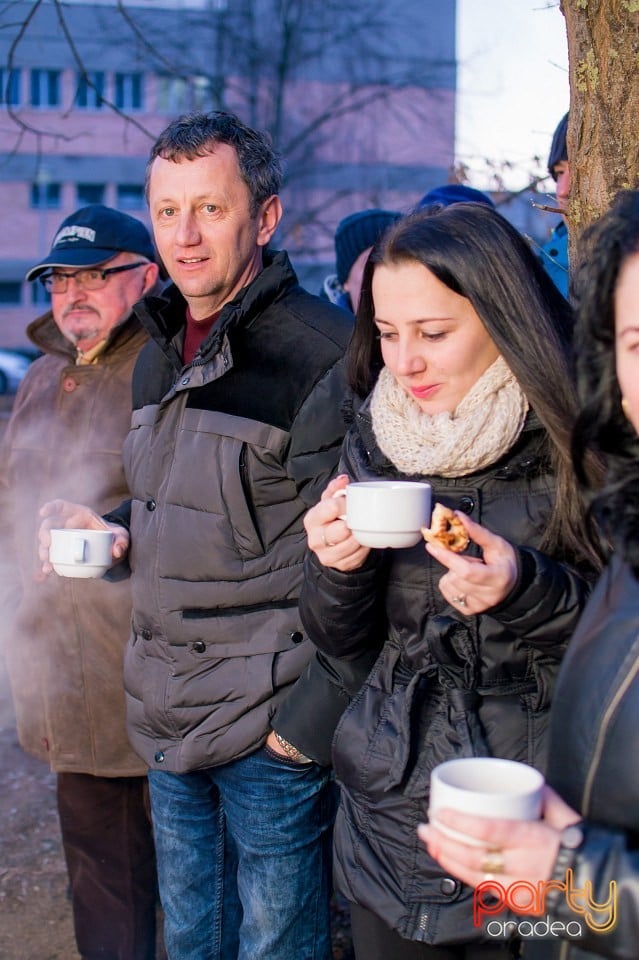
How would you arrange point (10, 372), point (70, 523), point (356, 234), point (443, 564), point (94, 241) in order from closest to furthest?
point (443, 564), point (70, 523), point (94, 241), point (356, 234), point (10, 372)

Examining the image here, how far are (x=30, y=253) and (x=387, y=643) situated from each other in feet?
133

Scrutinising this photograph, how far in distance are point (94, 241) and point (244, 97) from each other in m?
15.4

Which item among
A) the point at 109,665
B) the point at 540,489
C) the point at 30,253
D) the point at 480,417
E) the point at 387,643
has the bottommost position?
the point at 109,665

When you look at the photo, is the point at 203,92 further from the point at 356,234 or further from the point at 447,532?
the point at 447,532

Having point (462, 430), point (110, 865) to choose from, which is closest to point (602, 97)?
point (462, 430)

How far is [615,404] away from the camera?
1737 millimetres

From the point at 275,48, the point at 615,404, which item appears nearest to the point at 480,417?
the point at 615,404

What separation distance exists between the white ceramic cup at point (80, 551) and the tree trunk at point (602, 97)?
1528 mm

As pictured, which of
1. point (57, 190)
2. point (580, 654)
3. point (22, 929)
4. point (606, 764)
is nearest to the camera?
point (606, 764)

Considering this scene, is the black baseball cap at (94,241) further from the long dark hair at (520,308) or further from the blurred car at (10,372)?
the blurred car at (10,372)

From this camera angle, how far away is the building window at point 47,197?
3903 cm

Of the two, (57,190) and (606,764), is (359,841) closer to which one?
(606,764)

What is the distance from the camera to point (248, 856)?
2889 mm

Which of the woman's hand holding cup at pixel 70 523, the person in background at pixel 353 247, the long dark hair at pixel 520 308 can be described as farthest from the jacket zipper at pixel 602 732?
the person in background at pixel 353 247
